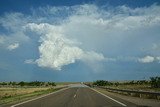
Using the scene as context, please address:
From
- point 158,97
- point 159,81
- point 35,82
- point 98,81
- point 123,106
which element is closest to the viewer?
point 123,106

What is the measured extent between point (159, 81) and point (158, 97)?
57.6 m

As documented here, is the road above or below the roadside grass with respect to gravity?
below

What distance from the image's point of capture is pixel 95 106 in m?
17.4

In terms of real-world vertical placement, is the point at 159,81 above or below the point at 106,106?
above

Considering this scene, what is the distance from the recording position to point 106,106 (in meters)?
17.4

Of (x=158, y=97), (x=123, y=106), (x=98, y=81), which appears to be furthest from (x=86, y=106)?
(x=98, y=81)

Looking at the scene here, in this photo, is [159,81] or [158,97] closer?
[158,97]

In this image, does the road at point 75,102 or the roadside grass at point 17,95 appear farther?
the roadside grass at point 17,95

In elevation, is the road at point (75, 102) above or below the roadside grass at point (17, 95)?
below

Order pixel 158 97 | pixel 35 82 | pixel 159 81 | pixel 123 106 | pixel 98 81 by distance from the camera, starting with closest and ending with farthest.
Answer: pixel 123 106 → pixel 158 97 → pixel 159 81 → pixel 98 81 → pixel 35 82

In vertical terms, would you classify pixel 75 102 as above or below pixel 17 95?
below

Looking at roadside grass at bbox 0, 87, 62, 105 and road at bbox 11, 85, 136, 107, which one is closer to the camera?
road at bbox 11, 85, 136, 107

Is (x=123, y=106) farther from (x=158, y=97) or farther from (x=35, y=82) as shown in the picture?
(x=35, y=82)

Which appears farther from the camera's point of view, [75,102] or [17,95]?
[17,95]
